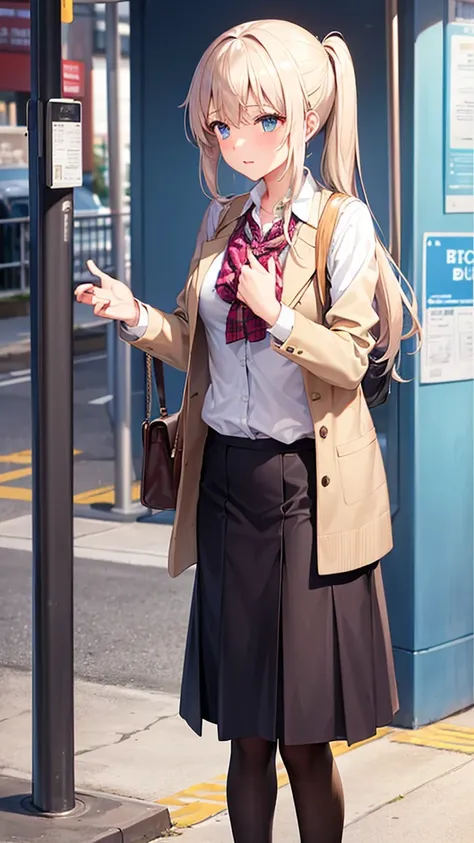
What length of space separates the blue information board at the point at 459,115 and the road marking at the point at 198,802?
1.81 metres

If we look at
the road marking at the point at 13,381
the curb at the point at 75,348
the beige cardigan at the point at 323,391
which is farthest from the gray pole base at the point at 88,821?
the curb at the point at 75,348

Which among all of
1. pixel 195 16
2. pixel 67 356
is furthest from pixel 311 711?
pixel 195 16

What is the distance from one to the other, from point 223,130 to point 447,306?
5.25 ft

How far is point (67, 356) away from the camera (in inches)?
148

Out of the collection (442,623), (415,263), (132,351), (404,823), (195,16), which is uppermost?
(195,16)

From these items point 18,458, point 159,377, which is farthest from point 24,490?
point 159,377

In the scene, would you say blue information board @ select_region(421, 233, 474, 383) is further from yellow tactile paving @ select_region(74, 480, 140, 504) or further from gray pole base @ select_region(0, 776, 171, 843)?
yellow tactile paving @ select_region(74, 480, 140, 504)

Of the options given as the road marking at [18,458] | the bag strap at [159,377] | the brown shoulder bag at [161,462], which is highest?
the bag strap at [159,377]

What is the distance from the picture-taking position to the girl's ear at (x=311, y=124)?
318cm

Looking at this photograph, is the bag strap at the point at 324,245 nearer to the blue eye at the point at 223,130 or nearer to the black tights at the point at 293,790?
the blue eye at the point at 223,130

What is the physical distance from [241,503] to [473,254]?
5.68 feet

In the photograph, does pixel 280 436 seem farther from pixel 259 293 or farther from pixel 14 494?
pixel 14 494

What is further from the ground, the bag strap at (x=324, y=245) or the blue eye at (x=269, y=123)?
the blue eye at (x=269, y=123)

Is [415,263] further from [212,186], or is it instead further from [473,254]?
[212,186]
